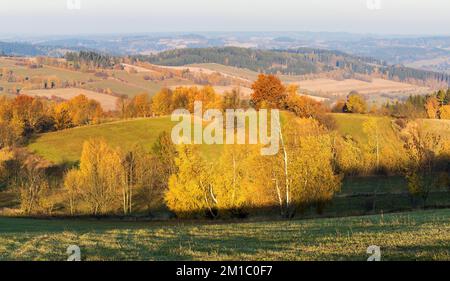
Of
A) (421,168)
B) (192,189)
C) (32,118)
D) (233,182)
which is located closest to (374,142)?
(421,168)

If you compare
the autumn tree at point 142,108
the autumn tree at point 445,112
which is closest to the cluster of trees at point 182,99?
the autumn tree at point 142,108

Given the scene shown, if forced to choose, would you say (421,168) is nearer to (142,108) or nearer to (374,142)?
(374,142)

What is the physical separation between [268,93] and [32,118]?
44.6m

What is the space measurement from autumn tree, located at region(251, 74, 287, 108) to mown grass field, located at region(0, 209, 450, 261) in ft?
265

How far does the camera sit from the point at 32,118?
93625 millimetres

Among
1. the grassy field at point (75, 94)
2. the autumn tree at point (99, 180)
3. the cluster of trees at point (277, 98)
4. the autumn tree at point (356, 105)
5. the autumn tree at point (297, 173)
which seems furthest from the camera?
the grassy field at point (75, 94)

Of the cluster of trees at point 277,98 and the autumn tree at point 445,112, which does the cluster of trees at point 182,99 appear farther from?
the autumn tree at point 445,112

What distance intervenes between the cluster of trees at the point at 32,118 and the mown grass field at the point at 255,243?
70572 millimetres

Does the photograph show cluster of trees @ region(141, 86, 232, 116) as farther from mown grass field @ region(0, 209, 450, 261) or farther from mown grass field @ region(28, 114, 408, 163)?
mown grass field @ region(0, 209, 450, 261)

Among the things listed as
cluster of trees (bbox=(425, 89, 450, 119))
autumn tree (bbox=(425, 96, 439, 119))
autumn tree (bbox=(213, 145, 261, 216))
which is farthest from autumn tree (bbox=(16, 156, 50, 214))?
autumn tree (bbox=(425, 96, 439, 119))

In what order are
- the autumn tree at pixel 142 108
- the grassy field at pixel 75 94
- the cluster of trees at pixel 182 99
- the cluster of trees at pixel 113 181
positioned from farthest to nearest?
1. the grassy field at pixel 75 94
2. the autumn tree at pixel 142 108
3. the cluster of trees at pixel 182 99
4. the cluster of trees at pixel 113 181

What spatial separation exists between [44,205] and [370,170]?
133 feet

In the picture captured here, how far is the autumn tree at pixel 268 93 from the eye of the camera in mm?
99938
